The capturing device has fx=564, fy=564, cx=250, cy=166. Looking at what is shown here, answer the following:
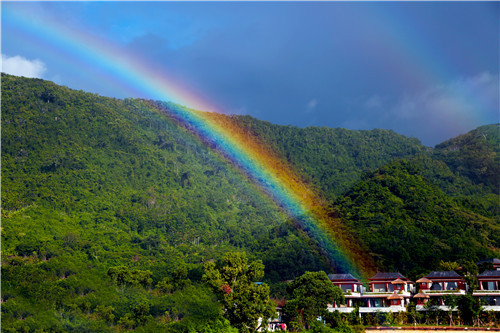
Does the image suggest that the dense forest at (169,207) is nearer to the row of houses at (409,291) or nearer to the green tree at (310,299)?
the green tree at (310,299)

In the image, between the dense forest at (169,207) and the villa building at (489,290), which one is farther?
the dense forest at (169,207)

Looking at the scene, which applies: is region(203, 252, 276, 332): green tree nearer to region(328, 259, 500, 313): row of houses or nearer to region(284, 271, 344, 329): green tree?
region(284, 271, 344, 329): green tree

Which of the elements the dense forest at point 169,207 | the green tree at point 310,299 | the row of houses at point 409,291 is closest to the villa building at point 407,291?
the row of houses at point 409,291

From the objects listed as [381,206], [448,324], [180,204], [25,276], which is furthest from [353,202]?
[25,276]

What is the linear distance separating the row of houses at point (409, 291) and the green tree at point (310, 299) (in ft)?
8.23

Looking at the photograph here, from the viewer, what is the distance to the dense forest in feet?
177

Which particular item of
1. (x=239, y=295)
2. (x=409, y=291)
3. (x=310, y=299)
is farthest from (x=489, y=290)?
(x=239, y=295)

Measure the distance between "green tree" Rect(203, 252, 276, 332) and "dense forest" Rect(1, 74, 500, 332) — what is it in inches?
42.9

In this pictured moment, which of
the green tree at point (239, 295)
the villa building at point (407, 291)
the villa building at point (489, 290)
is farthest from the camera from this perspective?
the villa building at point (407, 291)

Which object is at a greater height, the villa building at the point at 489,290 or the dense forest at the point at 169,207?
the dense forest at the point at 169,207

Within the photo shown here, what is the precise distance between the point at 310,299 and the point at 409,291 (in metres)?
12.6

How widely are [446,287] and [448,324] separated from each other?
24.5ft

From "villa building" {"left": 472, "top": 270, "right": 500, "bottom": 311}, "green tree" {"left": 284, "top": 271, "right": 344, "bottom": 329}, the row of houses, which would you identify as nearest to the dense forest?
"green tree" {"left": 284, "top": 271, "right": 344, "bottom": 329}

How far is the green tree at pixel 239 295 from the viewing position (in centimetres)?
4147
